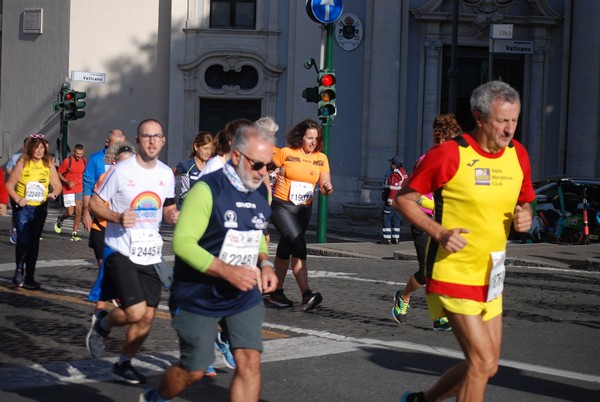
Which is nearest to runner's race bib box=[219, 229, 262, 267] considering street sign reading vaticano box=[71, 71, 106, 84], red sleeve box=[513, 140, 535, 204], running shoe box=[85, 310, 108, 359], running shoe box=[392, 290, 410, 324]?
red sleeve box=[513, 140, 535, 204]

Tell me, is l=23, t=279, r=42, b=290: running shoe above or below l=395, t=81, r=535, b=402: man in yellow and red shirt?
below

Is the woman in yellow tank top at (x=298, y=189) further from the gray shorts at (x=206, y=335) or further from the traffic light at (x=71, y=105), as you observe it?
the traffic light at (x=71, y=105)

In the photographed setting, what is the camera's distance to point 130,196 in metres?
7.95

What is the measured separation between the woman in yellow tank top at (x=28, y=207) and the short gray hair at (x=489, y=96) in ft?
24.7

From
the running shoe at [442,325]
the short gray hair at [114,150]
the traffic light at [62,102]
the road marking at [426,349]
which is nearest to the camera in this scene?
the road marking at [426,349]

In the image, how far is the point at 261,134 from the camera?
596 cm

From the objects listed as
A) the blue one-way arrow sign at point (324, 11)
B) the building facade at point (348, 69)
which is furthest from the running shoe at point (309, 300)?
the building facade at point (348, 69)

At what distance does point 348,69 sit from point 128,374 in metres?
25.2

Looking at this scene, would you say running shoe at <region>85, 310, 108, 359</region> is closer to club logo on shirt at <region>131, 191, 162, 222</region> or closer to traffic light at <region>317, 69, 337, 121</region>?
club logo on shirt at <region>131, 191, 162, 222</region>

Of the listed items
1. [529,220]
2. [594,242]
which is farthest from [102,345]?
[594,242]

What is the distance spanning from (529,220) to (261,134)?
146cm

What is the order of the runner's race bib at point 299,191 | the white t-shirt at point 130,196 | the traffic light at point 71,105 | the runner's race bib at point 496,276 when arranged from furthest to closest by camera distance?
the traffic light at point 71,105 → the runner's race bib at point 299,191 → the white t-shirt at point 130,196 → the runner's race bib at point 496,276

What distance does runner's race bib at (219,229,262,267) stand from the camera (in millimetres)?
5902

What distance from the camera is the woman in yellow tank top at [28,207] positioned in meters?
12.6
